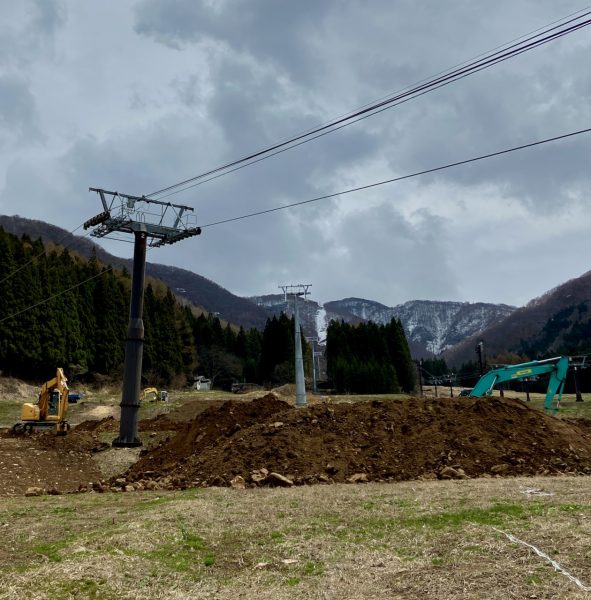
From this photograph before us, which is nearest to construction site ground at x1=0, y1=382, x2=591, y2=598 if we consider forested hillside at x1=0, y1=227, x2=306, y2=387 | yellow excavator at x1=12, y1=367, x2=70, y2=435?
yellow excavator at x1=12, y1=367, x2=70, y2=435

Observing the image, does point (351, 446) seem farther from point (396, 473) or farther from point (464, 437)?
point (464, 437)

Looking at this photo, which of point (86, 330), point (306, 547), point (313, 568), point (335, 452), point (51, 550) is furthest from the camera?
point (86, 330)

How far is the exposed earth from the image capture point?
51.5 feet

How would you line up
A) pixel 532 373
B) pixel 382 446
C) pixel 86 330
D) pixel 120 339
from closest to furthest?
pixel 382 446 < pixel 532 373 < pixel 86 330 < pixel 120 339

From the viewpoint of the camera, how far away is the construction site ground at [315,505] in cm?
698

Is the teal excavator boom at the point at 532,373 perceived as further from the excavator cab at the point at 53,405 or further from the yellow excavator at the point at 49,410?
the excavator cab at the point at 53,405

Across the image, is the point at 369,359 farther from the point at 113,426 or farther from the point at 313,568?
the point at 313,568

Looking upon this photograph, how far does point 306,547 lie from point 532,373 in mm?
22891

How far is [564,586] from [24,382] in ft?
195

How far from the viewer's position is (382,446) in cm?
1716

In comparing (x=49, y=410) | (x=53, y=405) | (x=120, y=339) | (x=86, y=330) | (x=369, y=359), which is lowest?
(x=49, y=410)

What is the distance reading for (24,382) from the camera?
57.9 m

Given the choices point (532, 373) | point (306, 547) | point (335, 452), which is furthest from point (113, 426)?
point (306, 547)

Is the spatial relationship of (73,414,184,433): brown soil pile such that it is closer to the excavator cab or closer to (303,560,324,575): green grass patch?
the excavator cab
